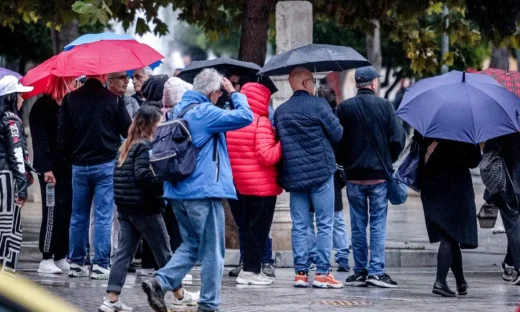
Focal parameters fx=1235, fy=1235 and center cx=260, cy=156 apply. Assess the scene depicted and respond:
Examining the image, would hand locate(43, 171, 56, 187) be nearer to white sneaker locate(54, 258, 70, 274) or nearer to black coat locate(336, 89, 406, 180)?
white sneaker locate(54, 258, 70, 274)

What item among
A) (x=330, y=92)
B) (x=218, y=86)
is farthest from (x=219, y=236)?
(x=330, y=92)

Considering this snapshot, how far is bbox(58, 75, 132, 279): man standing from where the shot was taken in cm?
Result: 1077

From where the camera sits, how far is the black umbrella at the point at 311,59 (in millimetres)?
10664

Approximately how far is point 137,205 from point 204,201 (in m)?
0.67

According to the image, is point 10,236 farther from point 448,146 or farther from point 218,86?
point 448,146

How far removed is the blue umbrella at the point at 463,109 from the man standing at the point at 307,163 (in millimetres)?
693

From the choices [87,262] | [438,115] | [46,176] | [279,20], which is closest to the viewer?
[438,115]

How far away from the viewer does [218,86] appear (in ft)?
28.5

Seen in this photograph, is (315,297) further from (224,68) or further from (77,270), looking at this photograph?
(77,270)

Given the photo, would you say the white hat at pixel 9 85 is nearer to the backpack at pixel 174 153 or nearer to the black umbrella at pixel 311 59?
the black umbrella at pixel 311 59

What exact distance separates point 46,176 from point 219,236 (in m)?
3.45

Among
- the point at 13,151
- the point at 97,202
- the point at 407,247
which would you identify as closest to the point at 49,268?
the point at 97,202

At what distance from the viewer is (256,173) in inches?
414

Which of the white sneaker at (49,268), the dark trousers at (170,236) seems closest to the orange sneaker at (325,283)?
the dark trousers at (170,236)
